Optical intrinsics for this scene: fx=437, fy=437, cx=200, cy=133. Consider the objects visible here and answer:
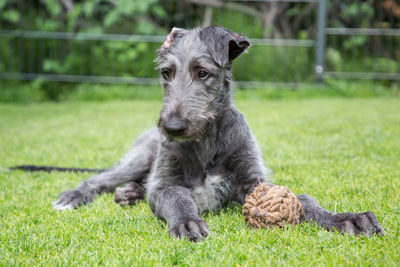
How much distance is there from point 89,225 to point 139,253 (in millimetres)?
719

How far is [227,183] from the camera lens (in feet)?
11.1

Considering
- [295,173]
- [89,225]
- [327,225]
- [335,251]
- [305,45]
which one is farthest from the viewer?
[305,45]

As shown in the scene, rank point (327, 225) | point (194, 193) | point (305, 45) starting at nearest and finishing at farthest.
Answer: point (327, 225) → point (194, 193) → point (305, 45)

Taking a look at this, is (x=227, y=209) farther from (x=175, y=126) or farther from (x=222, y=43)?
(x=222, y=43)

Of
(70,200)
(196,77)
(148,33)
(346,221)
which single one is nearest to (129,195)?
(70,200)

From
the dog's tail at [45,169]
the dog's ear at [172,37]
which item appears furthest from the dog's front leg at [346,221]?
the dog's tail at [45,169]

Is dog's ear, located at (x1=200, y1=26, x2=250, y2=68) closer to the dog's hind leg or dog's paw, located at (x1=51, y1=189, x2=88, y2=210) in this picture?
the dog's hind leg

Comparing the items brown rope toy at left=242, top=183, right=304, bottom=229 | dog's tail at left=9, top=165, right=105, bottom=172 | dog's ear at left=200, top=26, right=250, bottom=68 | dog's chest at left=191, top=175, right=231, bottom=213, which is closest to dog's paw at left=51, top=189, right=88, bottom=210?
dog's tail at left=9, top=165, right=105, bottom=172

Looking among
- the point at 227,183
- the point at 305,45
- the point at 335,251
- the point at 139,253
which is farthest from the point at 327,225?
the point at 305,45

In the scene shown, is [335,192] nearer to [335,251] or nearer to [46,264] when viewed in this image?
[335,251]

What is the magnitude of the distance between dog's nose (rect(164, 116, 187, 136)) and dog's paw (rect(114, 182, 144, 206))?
40.1 inches

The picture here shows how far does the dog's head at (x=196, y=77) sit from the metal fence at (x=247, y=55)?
24.7 ft

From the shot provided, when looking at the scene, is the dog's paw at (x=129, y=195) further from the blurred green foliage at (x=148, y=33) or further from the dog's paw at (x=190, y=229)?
the blurred green foliage at (x=148, y=33)

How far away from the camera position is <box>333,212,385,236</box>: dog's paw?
8.46 feet
